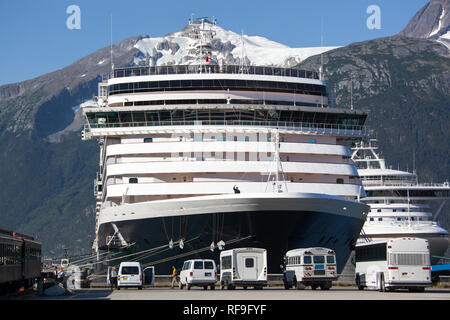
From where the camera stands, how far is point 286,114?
48.0 m

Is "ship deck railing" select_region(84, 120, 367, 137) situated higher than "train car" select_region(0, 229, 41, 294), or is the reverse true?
"ship deck railing" select_region(84, 120, 367, 137)

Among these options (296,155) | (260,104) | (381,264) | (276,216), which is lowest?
(381,264)

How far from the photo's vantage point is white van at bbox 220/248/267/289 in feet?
120

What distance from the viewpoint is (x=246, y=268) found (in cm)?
3684

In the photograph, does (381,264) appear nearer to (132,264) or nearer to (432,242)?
(132,264)

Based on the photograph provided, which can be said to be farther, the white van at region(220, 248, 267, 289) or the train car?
the white van at region(220, 248, 267, 289)

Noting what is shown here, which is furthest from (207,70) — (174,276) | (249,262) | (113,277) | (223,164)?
(249,262)

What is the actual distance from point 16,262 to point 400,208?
229 ft

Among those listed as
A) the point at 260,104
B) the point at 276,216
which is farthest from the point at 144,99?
the point at 276,216

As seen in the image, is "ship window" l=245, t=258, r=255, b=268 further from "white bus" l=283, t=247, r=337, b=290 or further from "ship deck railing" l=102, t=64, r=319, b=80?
"ship deck railing" l=102, t=64, r=319, b=80

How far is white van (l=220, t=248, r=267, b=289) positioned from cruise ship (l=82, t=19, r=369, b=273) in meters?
3.92

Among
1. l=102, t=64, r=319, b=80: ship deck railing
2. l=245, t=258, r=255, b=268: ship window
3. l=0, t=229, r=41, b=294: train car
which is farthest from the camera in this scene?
l=102, t=64, r=319, b=80: ship deck railing

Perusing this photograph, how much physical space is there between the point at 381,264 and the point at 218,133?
13942 mm

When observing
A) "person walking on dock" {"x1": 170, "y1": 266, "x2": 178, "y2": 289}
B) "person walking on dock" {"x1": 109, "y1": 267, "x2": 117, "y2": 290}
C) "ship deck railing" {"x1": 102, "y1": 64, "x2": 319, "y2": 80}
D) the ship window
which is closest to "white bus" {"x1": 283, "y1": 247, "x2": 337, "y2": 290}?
the ship window
